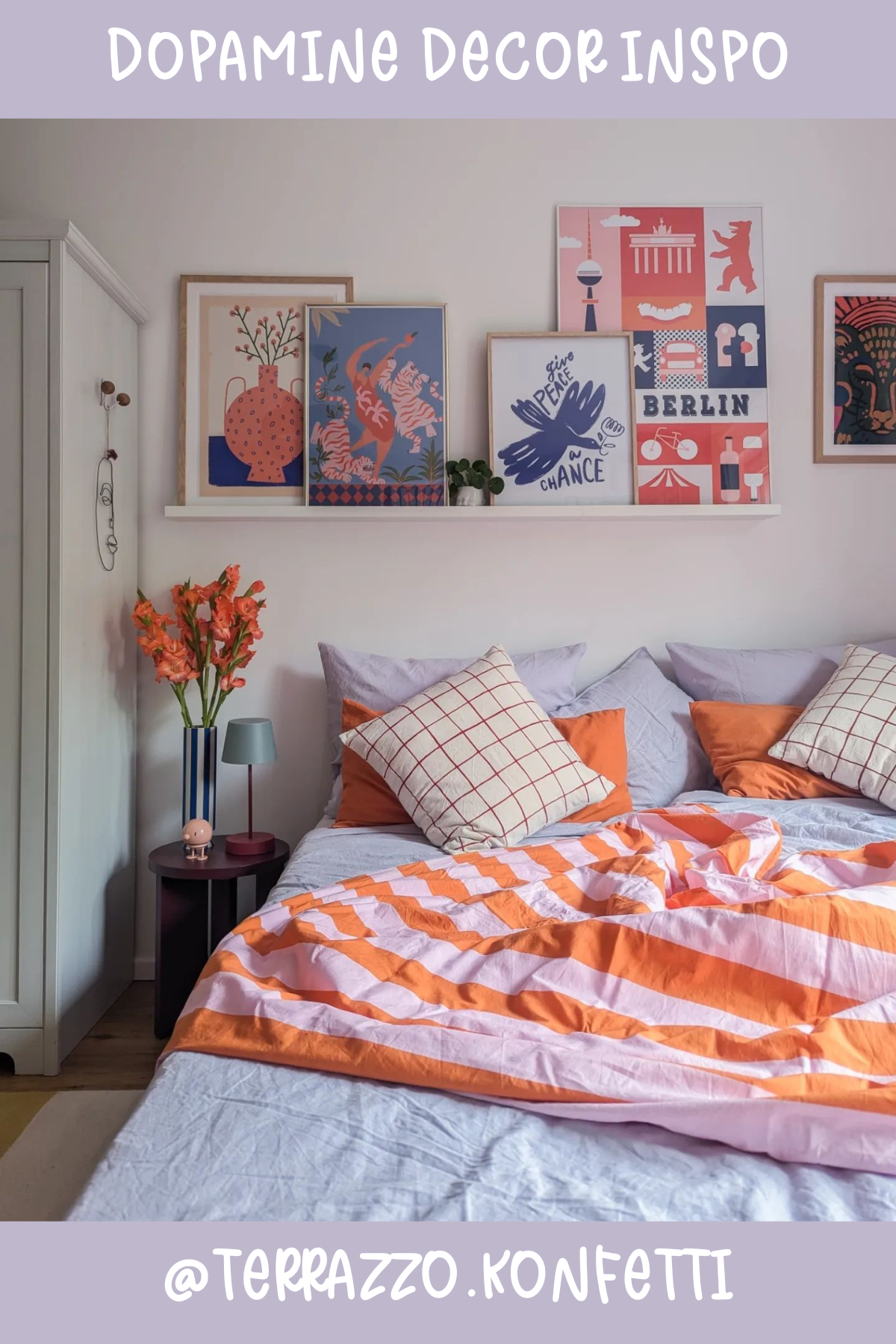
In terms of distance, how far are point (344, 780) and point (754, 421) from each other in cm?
173

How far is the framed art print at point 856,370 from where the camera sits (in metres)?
3.02

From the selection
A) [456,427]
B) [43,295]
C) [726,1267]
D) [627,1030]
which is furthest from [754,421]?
[726,1267]

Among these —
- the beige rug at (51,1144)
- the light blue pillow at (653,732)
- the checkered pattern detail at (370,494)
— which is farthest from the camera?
the checkered pattern detail at (370,494)

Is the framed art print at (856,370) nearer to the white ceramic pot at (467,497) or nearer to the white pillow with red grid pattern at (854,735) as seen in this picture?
the white pillow with red grid pattern at (854,735)

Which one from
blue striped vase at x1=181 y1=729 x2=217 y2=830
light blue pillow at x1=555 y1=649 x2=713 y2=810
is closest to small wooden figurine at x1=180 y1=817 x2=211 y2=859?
blue striped vase at x1=181 y1=729 x2=217 y2=830

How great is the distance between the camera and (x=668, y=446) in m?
2.98

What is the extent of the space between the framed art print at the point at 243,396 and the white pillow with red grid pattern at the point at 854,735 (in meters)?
1.65

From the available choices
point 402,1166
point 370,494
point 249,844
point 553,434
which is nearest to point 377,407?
point 370,494

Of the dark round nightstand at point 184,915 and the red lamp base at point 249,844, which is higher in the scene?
the red lamp base at point 249,844

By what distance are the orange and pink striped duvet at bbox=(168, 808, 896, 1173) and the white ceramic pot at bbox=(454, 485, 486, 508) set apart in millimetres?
1443

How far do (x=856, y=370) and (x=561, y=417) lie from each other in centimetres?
99

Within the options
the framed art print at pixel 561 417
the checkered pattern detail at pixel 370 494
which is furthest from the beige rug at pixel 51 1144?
the framed art print at pixel 561 417

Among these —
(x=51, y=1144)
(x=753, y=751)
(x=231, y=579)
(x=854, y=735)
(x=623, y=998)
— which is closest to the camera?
(x=623, y=998)

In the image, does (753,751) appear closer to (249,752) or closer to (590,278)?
(249,752)
